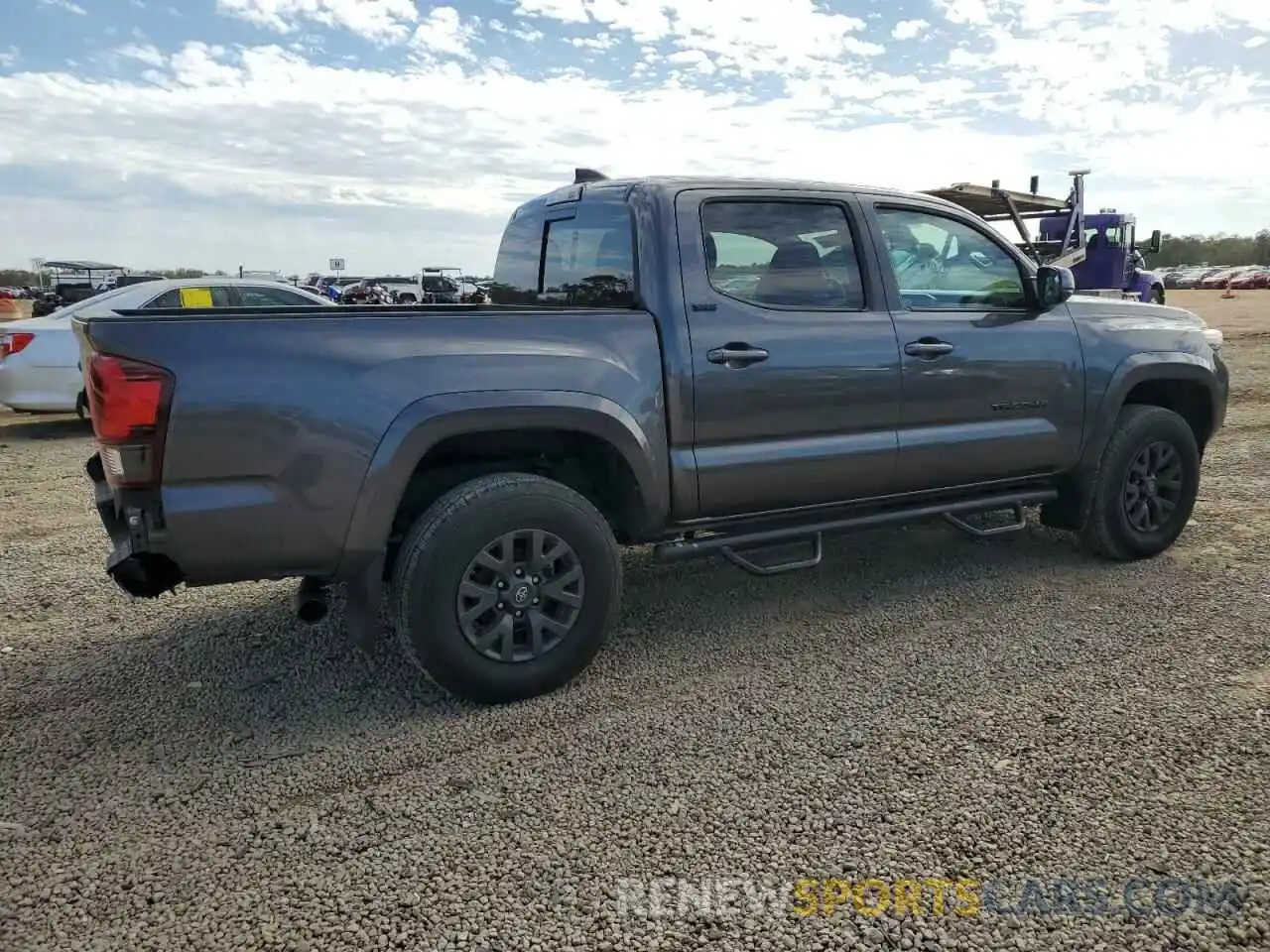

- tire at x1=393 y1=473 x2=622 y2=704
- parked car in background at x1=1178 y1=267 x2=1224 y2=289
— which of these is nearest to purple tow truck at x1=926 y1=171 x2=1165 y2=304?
tire at x1=393 y1=473 x2=622 y2=704

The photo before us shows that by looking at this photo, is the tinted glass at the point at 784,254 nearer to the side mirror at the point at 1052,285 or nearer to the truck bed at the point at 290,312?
the truck bed at the point at 290,312

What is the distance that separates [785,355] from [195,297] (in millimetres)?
7414

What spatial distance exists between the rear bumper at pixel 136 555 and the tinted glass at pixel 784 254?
2216 millimetres

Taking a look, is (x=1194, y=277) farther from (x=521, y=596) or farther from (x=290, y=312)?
(x=290, y=312)

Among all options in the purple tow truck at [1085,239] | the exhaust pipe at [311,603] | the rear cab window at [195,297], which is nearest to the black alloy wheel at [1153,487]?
the exhaust pipe at [311,603]

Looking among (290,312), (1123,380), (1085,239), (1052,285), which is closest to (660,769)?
(290,312)

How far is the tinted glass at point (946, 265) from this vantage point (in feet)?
14.1

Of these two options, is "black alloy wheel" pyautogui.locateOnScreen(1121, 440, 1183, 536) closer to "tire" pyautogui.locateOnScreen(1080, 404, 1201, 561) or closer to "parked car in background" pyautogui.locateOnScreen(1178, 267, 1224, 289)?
"tire" pyautogui.locateOnScreen(1080, 404, 1201, 561)

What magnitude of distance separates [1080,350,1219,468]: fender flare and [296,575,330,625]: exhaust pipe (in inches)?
146

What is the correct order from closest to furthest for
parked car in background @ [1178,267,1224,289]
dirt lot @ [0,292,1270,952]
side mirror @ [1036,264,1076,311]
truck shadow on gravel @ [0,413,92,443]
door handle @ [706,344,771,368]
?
1. dirt lot @ [0,292,1270,952]
2. door handle @ [706,344,771,368]
3. side mirror @ [1036,264,1076,311]
4. truck shadow on gravel @ [0,413,92,443]
5. parked car in background @ [1178,267,1224,289]

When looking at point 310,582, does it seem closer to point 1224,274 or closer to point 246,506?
point 246,506

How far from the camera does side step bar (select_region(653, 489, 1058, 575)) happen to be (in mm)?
3820

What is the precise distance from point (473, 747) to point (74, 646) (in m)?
2.07

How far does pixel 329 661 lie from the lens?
3.94m
